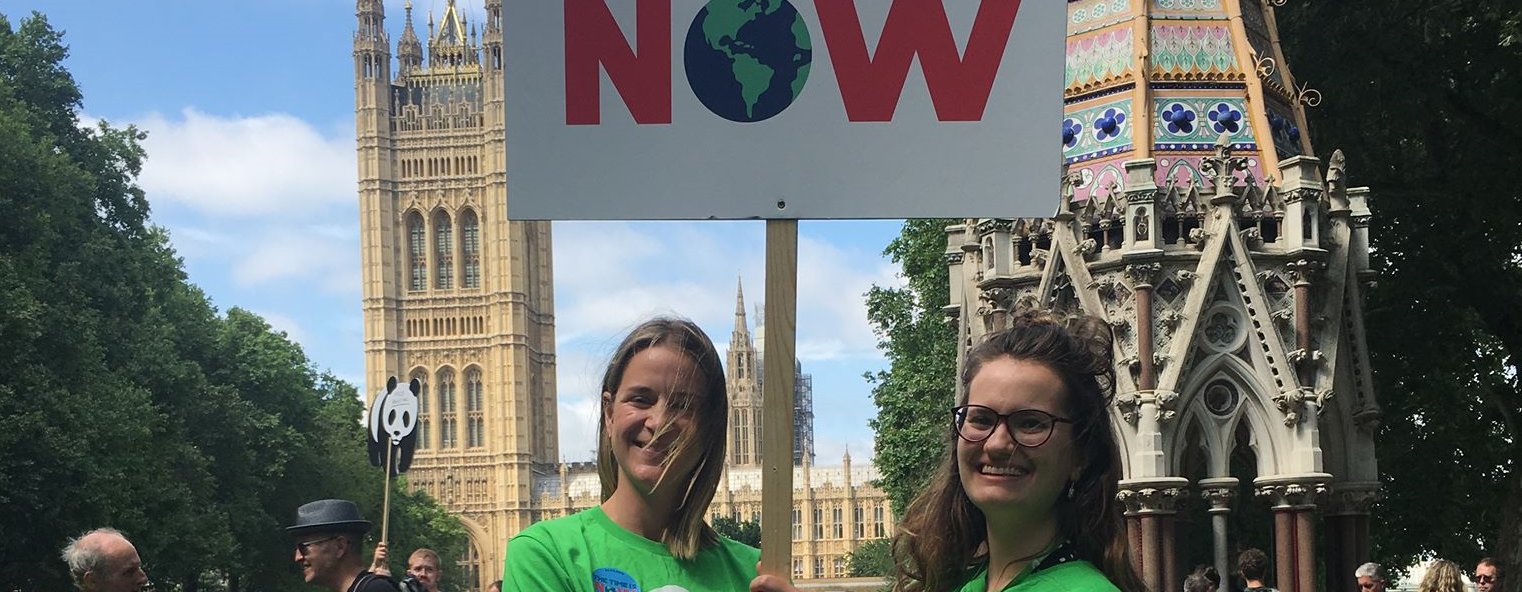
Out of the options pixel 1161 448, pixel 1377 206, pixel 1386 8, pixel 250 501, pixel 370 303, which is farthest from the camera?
pixel 370 303

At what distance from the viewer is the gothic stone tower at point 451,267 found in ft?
418

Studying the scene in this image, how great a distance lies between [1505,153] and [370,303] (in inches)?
4395

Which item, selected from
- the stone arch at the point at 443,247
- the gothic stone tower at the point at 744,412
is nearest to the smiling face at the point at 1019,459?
the stone arch at the point at 443,247

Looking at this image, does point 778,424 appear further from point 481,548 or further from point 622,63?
point 481,548

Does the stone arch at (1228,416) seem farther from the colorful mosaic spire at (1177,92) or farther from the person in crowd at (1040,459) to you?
the person in crowd at (1040,459)

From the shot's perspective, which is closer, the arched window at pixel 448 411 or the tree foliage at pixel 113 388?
the tree foliage at pixel 113 388

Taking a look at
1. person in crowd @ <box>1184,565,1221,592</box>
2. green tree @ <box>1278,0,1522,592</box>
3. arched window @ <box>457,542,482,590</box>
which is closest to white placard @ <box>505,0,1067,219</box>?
person in crowd @ <box>1184,565,1221,592</box>

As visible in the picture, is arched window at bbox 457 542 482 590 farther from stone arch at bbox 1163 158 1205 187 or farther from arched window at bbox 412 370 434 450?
stone arch at bbox 1163 158 1205 187

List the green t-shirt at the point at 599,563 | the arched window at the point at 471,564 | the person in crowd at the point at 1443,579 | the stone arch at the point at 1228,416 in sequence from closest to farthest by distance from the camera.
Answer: the green t-shirt at the point at 599,563, the person in crowd at the point at 1443,579, the stone arch at the point at 1228,416, the arched window at the point at 471,564

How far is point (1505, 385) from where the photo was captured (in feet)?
76.8

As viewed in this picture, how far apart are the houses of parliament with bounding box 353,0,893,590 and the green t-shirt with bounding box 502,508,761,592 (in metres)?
121

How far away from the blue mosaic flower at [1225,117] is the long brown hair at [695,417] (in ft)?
33.4

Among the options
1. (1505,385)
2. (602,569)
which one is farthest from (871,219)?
(1505,385)

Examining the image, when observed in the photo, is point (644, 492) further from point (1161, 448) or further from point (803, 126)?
point (1161, 448)
